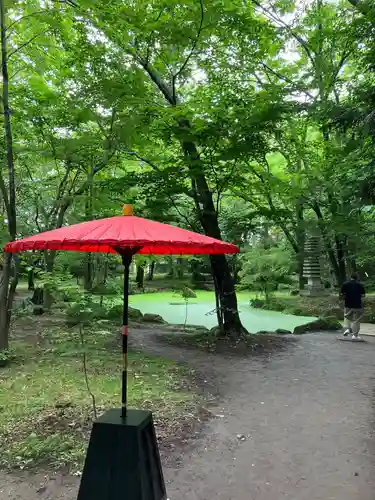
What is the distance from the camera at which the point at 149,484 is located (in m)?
2.34

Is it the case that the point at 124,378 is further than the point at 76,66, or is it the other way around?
the point at 76,66

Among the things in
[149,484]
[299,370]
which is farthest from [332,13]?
[149,484]

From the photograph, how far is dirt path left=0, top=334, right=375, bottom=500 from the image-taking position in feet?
8.58

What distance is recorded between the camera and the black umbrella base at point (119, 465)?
7.45 ft

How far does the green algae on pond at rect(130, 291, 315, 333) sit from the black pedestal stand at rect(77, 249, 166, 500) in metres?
6.42

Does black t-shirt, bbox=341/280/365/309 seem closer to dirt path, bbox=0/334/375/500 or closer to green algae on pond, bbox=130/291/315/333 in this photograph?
dirt path, bbox=0/334/375/500

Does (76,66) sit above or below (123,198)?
above

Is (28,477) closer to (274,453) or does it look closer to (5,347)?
(274,453)

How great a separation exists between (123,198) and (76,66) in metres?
2.48

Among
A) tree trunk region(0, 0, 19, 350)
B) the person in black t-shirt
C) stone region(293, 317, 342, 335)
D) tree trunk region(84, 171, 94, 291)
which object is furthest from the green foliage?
tree trunk region(0, 0, 19, 350)

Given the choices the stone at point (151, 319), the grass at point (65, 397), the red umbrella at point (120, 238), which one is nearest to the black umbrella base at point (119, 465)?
the red umbrella at point (120, 238)

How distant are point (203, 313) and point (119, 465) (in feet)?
35.5

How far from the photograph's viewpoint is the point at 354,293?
8148mm

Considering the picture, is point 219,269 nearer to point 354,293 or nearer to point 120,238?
point 354,293
